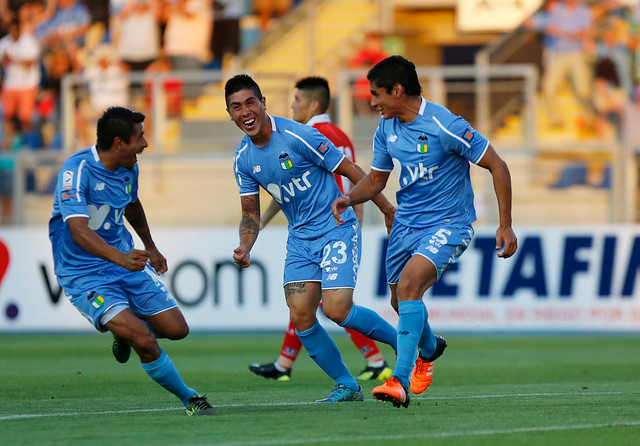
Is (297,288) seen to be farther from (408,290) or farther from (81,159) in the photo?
(81,159)

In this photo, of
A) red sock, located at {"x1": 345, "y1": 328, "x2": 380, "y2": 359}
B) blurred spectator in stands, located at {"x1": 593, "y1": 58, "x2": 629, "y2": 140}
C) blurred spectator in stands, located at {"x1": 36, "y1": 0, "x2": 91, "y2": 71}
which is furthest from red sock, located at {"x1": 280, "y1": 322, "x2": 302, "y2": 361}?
blurred spectator in stands, located at {"x1": 36, "y1": 0, "x2": 91, "y2": 71}

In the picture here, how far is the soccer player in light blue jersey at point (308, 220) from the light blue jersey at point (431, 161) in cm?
32

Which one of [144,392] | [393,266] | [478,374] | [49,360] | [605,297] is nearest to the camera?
[393,266]

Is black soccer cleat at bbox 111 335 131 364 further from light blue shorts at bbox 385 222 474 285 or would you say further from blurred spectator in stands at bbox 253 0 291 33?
blurred spectator in stands at bbox 253 0 291 33

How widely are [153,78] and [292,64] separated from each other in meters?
4.28

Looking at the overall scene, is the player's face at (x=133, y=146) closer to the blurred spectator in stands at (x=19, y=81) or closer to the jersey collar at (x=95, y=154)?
the jersey collar at (x=95, y=154)

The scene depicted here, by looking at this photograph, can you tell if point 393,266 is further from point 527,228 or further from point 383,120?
point 527,228

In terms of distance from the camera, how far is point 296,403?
25.4 ft

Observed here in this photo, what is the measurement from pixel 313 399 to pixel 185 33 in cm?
1219

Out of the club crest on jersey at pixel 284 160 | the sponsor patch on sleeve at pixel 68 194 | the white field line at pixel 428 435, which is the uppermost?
the club crest on jersey at pixel 284 160

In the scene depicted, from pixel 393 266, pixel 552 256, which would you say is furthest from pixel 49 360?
pixel 552 256

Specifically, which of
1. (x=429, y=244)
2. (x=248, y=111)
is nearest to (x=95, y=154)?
(x=248, y=111)

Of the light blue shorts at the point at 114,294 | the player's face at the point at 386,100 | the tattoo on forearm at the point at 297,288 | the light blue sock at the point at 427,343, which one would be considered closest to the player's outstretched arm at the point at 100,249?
the light blue shorts at the point at 114,294

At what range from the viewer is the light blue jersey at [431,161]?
7.30 metres
